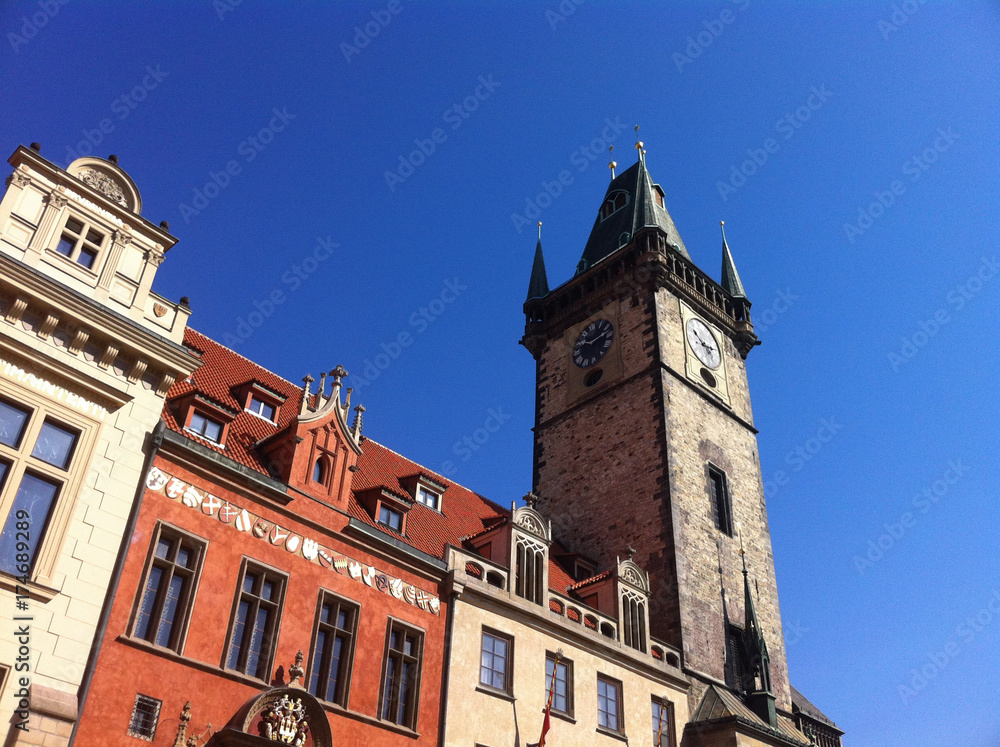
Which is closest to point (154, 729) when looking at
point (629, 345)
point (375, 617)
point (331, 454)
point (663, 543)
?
point (375, 617)

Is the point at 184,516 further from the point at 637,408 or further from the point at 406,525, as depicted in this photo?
the point at 637,408

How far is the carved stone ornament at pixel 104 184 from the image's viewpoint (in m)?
16.9

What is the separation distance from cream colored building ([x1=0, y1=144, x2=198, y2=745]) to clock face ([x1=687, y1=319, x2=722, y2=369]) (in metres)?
20.9

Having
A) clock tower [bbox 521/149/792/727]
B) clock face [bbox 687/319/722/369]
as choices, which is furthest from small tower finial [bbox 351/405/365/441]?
clock face [bbox 687/319/722/369]

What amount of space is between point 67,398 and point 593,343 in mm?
22033

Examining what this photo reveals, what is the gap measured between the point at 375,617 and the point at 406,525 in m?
4.23

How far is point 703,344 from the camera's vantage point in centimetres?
3403

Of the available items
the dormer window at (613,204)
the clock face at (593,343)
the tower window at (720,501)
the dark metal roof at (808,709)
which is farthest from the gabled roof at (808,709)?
the dormer window at (613,204)

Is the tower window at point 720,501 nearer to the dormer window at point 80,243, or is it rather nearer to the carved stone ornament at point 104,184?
the carved stone ornament at point 104,184

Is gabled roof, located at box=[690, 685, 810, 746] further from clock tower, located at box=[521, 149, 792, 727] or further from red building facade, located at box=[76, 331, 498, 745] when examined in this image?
red building facade, located at box=[76, 331, 498, 745]

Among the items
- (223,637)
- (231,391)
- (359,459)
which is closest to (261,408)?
(231,391)

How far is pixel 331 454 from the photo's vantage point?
63.5ft

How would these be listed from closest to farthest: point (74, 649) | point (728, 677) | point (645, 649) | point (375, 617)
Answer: point (74, 649) < point (375, 617) < point (645, 649) < point (728, 677)

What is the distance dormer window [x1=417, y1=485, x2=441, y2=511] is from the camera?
24.6 meters
